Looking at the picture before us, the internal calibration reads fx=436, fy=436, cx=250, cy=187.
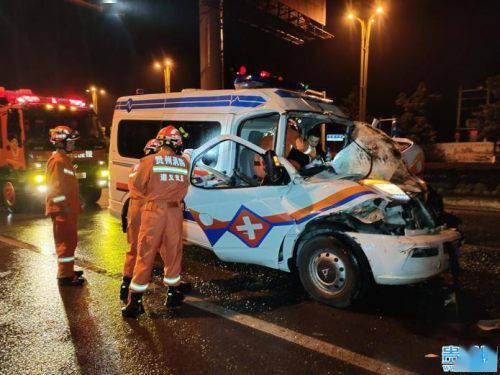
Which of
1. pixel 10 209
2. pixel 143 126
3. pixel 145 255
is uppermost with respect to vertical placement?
pixel 143 126

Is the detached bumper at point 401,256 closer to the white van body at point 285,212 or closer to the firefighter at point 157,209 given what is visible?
the white van body at point 285,212

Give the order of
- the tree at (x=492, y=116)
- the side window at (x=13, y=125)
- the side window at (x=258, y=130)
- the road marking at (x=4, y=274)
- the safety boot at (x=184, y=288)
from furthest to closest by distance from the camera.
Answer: the tree at (x=492, y=116)
the side window at (x=13, y=125)
the side window at (x=258, y=130)
the road marking at (x=4, y=274)
the safety boot at (x=184, y=288)

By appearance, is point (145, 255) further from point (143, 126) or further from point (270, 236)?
point (143, 126)

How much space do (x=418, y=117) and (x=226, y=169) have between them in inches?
1020

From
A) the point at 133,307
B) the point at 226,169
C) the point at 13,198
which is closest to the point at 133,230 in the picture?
the point at 133,307

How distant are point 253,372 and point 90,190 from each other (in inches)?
374

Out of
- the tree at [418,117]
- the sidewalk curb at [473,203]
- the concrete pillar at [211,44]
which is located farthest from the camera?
the tree at [418,117]

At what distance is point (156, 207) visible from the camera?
415 centimetres

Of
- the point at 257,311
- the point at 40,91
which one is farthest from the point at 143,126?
the point at 40,91

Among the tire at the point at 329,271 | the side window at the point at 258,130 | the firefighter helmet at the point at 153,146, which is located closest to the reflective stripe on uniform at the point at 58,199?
the firefighter helmet at the point at 153,146

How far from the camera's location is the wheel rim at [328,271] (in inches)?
171

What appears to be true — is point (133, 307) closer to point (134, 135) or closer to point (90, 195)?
point (134, 135)

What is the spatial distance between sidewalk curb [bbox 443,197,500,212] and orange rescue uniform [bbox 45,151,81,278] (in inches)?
390

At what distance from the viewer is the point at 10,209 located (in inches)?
425
